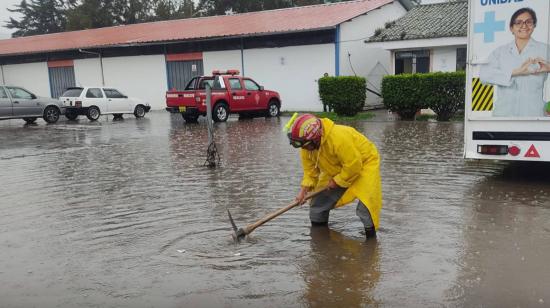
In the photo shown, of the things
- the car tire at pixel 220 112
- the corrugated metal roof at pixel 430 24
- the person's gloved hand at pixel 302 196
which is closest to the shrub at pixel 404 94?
the corrugated metal roof at pixel 430 24

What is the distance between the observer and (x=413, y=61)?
71.9ft

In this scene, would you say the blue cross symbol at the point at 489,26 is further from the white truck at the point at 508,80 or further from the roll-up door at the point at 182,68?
the roll-up door at the point at 182,68

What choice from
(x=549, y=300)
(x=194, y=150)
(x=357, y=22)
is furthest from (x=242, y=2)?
(x=549, y=300)

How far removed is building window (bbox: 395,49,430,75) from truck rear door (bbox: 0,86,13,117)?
49.5 feet

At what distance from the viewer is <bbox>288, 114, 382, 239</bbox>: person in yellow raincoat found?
465cm

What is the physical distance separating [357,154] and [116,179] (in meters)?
5.03

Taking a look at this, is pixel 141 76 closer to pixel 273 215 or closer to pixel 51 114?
pixel 51 114

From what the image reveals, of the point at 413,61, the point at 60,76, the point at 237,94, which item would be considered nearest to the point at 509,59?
the point at 237,94

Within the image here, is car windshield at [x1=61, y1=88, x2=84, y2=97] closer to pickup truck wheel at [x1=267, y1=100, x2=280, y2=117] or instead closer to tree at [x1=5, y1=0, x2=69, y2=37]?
pickup truck wheel at [x1=267, y1=100, x2=280, y2=117]

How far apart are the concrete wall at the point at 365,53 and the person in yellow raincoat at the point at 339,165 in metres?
17.5

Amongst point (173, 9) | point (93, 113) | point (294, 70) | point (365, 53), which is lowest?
point (93, 113)

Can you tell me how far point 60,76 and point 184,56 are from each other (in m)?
9.53

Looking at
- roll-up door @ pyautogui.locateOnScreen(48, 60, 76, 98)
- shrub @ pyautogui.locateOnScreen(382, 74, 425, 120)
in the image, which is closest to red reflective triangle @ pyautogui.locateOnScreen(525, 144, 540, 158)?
shrub @ pyautogui.locateOnScreen(382, 74, 425, 120)

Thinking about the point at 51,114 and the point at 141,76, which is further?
the point at 141,76
